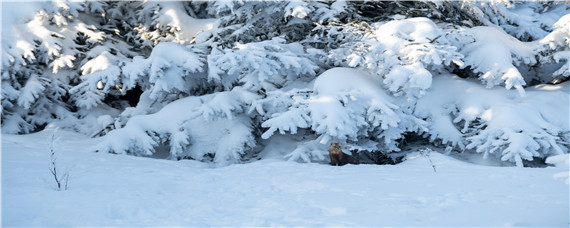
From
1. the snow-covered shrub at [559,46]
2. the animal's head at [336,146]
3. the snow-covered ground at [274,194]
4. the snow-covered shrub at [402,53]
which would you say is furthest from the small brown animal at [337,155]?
the snow-covered shrub at [559,46]

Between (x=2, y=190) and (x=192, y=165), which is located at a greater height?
(x=2, y=190)

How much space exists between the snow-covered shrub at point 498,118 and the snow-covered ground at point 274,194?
0.68m

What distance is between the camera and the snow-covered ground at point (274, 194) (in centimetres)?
351

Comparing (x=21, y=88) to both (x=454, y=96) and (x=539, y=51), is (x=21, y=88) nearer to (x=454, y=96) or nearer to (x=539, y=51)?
(x=454, y=96)

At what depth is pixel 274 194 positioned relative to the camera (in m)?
4.54

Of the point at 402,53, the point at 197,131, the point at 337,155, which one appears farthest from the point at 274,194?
the point at 402,53

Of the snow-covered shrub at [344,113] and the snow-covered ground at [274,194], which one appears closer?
the snow-covered ground at [274,194]

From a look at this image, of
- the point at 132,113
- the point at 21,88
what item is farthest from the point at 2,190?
the point at 21,88

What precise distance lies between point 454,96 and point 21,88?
896 centimetres

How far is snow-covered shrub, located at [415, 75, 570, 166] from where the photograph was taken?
6098 mm

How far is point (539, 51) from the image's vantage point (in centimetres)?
718

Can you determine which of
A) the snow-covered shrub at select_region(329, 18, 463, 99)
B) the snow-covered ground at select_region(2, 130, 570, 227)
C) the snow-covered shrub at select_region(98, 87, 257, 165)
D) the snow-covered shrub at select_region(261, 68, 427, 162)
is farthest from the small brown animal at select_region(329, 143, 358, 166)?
the snow-covered shrub at select_region(98, 87, 257, 165)

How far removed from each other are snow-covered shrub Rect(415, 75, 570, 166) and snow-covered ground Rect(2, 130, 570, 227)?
2.22ft

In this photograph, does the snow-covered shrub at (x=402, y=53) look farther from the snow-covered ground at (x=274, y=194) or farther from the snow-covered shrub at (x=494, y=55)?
the snow-covered ground at (x=274, y=194)
